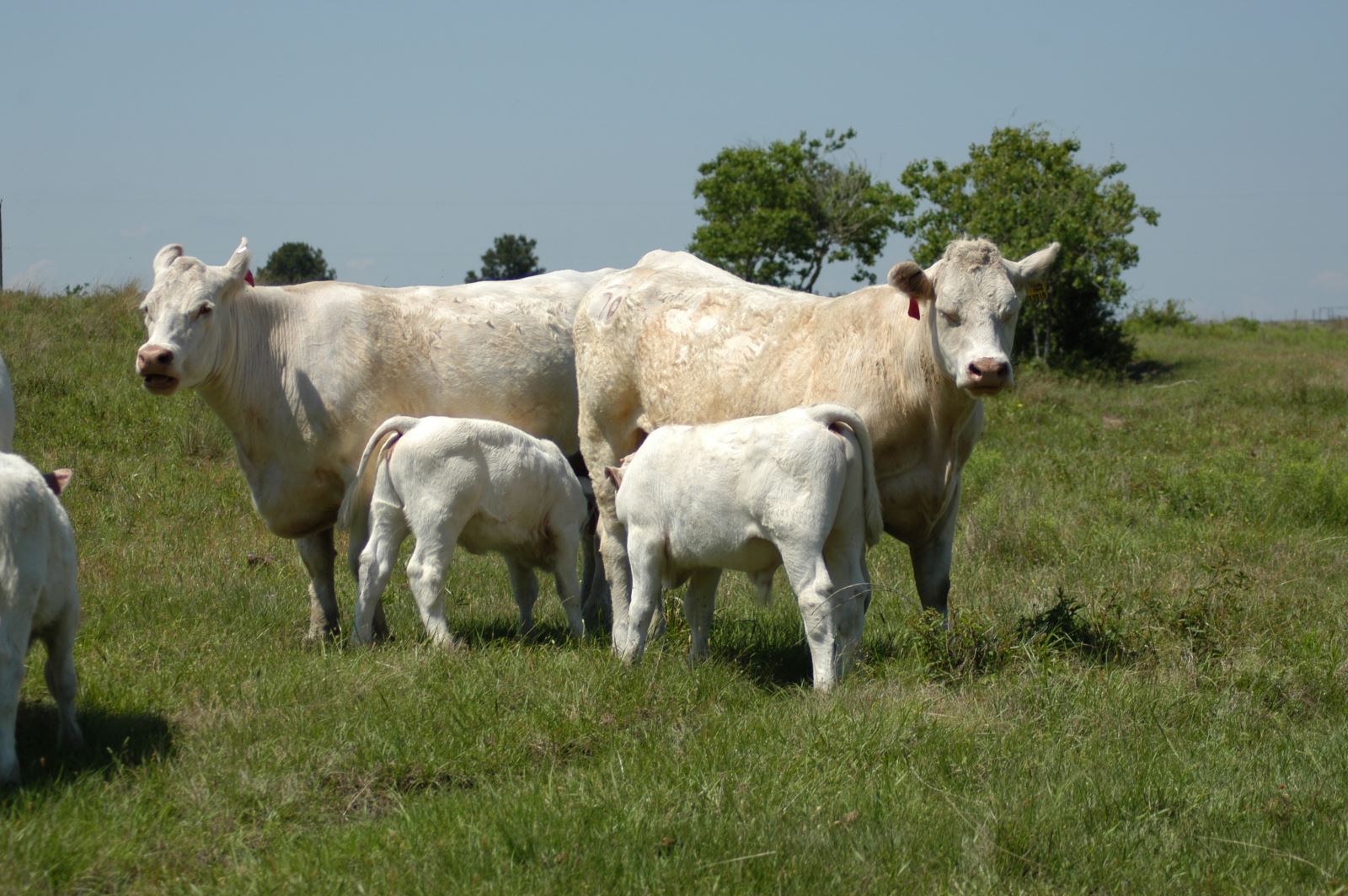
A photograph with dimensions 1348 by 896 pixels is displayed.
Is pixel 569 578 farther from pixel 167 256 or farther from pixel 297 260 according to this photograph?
pixel 297 260

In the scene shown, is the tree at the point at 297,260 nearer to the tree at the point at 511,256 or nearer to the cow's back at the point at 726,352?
the tree at the point at 511,256

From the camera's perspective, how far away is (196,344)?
25.5ft

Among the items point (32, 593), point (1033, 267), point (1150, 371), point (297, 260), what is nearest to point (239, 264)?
point (32, 593)

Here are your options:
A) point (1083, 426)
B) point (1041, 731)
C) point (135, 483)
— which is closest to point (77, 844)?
point (1041, 731)

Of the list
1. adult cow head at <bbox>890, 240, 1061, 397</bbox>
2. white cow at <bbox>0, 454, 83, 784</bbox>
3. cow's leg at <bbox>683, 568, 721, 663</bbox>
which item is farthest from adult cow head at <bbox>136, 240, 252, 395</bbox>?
adult cow head at <bbox>890, 240, 1061, 397</bbox>

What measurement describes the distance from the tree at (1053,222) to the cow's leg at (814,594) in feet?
85.3

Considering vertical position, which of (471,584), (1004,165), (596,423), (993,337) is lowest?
(471,584)

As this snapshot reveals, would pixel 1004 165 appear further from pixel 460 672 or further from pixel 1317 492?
pixel 460 672

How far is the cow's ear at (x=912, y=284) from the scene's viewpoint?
6.85 metres

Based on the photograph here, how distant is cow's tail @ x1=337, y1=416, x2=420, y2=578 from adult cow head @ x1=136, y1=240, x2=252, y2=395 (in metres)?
1.08

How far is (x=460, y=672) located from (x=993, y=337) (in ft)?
9.97

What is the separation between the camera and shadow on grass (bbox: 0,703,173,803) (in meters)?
5.07

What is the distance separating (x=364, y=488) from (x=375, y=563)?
701 millimetres

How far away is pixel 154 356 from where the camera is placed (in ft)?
24.5
